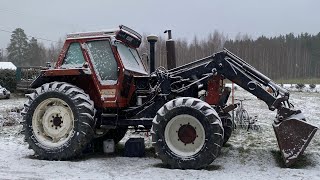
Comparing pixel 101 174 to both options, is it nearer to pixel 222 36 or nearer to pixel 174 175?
pixel 174 175

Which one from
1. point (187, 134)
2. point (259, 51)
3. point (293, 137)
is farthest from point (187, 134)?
point (259, 51)

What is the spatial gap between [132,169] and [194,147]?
1.21 meters

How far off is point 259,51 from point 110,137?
72890mm

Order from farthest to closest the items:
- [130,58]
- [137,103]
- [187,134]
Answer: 1. [130,58]
2. [137,103]
3. [187,134]

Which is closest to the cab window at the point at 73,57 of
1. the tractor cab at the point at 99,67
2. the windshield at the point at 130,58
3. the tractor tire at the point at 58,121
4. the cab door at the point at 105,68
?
the tractor cab at the point at 99,67

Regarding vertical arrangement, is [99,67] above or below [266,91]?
above

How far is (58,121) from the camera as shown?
8.77 metres

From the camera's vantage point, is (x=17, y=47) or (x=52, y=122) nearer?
(x=52, y=122)

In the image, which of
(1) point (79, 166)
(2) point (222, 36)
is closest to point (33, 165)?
(1) point (79, 166)

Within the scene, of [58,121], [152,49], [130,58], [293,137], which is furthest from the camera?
[152,49]

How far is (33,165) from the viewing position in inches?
311

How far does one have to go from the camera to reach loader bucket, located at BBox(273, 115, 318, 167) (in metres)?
7.45

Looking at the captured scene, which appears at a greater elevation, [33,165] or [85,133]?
[85,133]

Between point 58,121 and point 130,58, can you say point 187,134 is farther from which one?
point 58,121
